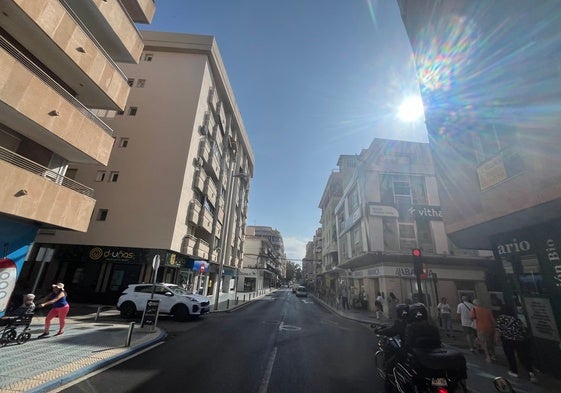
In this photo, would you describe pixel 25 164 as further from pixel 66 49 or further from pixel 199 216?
pixel 199 216

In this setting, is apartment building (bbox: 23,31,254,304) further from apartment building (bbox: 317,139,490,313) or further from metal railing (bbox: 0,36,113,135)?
apartment building (bbox: 317,139,490,313)

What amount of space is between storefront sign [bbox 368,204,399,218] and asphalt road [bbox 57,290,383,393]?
13.5m

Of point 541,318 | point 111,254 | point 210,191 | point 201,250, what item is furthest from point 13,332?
point 210,191

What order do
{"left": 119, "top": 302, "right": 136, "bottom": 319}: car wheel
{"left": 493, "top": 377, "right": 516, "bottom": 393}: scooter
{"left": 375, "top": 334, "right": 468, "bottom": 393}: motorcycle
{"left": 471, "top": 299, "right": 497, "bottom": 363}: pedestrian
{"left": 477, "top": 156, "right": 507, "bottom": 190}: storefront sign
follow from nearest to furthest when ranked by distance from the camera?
{"left": 493, "top": 377, "right": 516, "bottom": 393}: scooter, {"left": 375, "top": 334, "right": 468, "bottom": 393}: motorcycle, {"left": 477, "top": 156, "right": 507, "bottom": 190}: storefront sign, {"left": 471, "top": 299, "right": 497, "bottom": 363}: pedestrian, {"left": 119, "top": 302, "right": 136, "bottom": 319}: car wheel

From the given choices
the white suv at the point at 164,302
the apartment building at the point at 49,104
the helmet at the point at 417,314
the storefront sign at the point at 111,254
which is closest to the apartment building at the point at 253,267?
the storefront sign at the point at 111,254

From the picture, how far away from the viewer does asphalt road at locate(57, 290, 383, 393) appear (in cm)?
489

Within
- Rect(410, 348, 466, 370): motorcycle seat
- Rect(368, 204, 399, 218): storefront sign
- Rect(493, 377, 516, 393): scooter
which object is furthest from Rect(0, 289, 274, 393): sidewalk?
Rect(368, 204, 399, 218): storefront sign

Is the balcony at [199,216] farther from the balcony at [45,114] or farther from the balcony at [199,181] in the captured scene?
the balcony at [45,114]

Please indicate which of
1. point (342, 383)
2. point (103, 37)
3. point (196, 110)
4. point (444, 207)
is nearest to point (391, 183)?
point (444, 207)

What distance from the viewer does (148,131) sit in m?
20.3

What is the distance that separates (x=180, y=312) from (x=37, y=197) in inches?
320

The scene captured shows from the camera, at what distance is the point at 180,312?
41.8ft

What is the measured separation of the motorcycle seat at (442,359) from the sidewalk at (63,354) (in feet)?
21.6

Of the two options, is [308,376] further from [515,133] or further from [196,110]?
[196,110]
